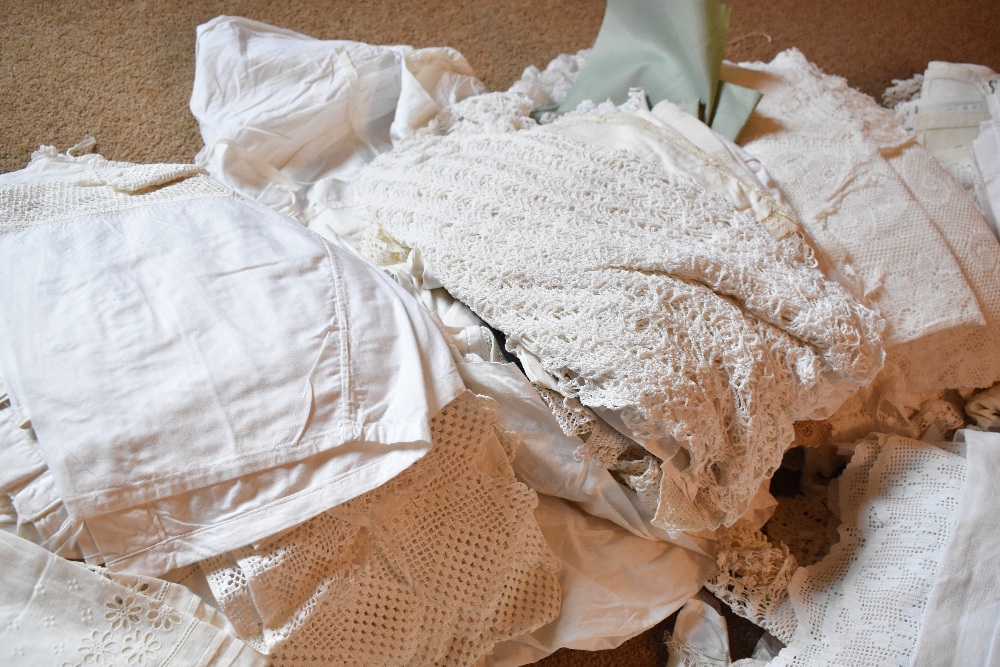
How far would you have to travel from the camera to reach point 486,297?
2.59 ft

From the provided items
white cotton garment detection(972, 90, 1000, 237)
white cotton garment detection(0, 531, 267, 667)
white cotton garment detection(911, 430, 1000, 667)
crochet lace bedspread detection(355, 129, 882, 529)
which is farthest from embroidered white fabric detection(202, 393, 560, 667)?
white cotton garment detection(972, 90, 1000, 237)

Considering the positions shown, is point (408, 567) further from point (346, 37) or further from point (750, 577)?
point (346, 37)

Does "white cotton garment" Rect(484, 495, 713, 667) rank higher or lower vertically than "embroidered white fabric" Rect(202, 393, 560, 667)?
lower

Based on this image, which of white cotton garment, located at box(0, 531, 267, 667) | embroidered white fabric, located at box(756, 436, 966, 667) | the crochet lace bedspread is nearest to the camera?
white cotton garment, located at box(0, 531, 267, 667)

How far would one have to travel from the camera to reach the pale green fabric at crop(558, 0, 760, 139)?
105cm

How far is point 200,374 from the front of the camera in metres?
0.66

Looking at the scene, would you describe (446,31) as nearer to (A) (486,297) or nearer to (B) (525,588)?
(A) (486,297)

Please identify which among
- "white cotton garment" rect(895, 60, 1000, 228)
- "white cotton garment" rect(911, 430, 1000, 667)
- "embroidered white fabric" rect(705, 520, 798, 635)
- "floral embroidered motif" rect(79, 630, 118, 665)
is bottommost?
"embroidered white fabric" rect(705, 520, 798, 635)

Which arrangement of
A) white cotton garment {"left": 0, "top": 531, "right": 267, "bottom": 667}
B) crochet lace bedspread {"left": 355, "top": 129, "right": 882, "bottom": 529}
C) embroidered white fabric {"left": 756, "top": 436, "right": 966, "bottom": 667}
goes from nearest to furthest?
white cotton garment {"left": 0, "top": 531, "right": 267, "bottom": 667} < crochet lace bedspread {"left": 355, "top": 129, "right": 882, "bottom": 529} < embroidered white fabric {"left": 756, "top": 436, "right": 966, "bottom": 667}

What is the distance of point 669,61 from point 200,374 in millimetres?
789

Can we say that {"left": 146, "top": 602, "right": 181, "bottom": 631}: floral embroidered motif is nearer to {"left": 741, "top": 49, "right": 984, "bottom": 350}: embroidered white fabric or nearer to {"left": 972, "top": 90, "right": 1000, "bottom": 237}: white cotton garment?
{"left": 741, "top": 49, "right": 984, "bottom": 350}: embroidered white fabric

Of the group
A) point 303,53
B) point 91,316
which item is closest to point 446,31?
point 303,53

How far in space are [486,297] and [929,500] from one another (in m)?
0.57

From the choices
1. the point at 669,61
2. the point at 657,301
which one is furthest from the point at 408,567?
the point at 669,61
